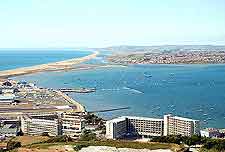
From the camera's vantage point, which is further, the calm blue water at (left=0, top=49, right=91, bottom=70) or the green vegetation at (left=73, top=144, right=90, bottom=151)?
the calm blue water at (left=0, top=49, right=91, bottom=70)

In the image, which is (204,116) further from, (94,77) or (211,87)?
(94,77)

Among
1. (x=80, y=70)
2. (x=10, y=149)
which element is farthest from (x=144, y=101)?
(x=80, y=70)

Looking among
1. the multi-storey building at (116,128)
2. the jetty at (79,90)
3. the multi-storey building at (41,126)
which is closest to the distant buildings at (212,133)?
the multi-storey building at (116,128)

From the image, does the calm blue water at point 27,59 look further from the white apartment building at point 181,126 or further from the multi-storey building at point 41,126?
the white apartment building at point 181,126

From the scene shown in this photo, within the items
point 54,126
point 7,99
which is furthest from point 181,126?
point 7,99

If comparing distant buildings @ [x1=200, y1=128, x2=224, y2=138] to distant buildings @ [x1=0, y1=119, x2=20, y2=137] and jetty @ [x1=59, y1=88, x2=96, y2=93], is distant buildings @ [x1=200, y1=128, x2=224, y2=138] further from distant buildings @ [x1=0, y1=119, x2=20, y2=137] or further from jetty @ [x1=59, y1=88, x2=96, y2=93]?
jetty @ [x1=59, y1=88, x2=96, y2=93]

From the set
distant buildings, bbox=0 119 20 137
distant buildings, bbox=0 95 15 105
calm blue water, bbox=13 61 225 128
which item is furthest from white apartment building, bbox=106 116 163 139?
distant buildings, bbox=0 95 15 105
